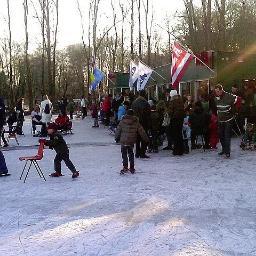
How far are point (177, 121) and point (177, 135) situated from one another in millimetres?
376

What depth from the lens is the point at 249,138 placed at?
12.9 m

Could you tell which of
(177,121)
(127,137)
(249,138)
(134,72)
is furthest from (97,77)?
(127,137)

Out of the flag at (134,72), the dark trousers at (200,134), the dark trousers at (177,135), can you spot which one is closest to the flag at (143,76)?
the flag at (134,72)

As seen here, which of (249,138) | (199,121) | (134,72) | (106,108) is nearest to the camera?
(249,138)

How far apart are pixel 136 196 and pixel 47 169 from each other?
12.3ft

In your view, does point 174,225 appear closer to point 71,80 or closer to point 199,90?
point 199,90

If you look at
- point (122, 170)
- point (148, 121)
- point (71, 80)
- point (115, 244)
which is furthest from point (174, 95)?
point (71, 80)

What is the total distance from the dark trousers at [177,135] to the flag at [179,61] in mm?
1850

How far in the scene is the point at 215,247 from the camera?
520 cm

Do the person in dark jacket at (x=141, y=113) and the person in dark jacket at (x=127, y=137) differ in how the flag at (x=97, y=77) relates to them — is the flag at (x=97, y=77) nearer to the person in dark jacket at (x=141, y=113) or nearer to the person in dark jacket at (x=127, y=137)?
the person in dark jacket at (x=141, y=113)

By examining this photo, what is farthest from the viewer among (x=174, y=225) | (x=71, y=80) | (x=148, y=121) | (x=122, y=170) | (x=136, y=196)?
(x=71, y=80)

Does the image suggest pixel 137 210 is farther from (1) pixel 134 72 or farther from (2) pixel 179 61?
(1) pixel 134 72

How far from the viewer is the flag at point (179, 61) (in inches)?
532

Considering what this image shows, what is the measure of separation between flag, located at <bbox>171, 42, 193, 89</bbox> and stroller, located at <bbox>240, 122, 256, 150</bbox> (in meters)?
2.50
